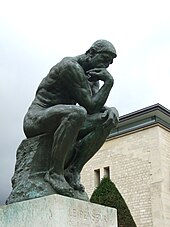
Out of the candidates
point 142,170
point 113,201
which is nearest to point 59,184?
point 113,201

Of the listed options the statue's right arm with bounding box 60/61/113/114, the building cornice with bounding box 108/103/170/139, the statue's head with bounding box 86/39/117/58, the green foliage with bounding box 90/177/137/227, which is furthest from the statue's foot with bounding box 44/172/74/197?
the building cornice with bounding box 108/103/170/139

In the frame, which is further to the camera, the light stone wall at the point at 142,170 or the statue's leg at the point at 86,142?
the light stone wall at the point at 142,170

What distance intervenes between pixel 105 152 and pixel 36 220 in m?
25.4

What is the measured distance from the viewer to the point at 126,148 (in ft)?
95.2

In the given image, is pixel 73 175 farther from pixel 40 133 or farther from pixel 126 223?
pixel 126 223

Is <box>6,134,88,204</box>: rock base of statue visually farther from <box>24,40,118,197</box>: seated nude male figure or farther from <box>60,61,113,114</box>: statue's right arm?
<box>60,61,113,114</box>: statue's right arm

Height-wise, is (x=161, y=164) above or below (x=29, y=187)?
above

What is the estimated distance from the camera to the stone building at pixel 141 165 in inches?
1035

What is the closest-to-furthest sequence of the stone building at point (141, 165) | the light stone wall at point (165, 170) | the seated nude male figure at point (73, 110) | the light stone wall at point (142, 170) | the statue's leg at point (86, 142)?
the seated nude male figure at point (73, 110) < the statue's leg at point (86, 142) < the light stone wall at point (165, 170) < the light stone wall at point (142, 170) < the stone building at point (141, 165)

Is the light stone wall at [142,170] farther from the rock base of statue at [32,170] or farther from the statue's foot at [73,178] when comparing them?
the rock base of statue at [32,170]

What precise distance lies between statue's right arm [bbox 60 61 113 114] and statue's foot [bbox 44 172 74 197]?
917 mm

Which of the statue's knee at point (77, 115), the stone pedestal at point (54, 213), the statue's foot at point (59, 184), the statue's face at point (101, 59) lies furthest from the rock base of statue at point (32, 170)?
the statue's face at point (101, 59)

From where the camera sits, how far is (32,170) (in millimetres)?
5422

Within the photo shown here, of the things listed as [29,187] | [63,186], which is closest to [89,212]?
[63,186]
